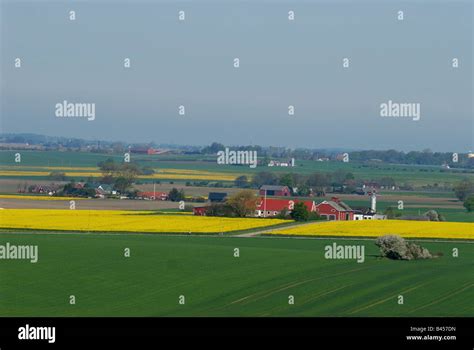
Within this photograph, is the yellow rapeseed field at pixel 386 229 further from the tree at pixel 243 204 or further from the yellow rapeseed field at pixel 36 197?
the yellow rapeseed field at pixel 36 197

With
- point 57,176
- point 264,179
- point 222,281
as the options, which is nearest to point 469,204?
point 264,179

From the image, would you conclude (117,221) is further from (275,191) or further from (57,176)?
(57,176)

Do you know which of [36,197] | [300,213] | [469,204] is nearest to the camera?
[300,213]

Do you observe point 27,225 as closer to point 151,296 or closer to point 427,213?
point 151,296

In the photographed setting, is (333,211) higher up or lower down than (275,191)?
lower down

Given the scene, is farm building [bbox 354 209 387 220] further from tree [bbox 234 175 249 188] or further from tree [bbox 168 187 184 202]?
tree [bbox 234 175 249 188]

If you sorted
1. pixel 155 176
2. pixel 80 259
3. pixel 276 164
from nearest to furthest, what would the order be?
pixel 80 259 < pixel 155 176 < pixel 276 164

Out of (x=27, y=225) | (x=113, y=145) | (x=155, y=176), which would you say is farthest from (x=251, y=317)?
(x=113, y=145)
